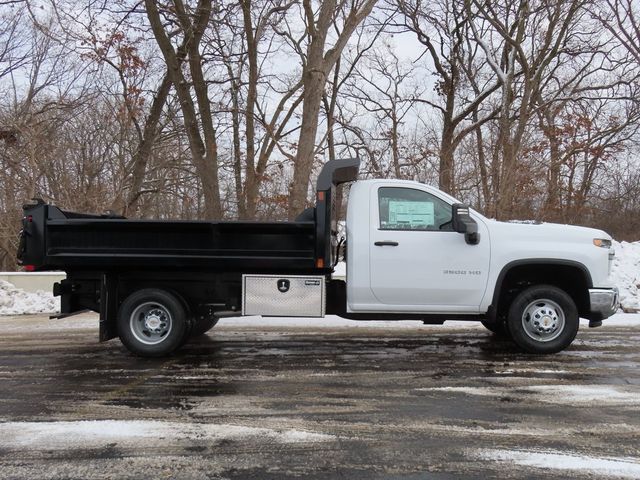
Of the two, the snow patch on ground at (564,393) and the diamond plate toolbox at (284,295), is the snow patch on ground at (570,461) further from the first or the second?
the diamond plate toolbox at (284,295)

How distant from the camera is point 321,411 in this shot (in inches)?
182

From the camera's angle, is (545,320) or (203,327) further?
(203,327)

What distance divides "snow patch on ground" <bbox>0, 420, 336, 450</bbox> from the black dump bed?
2.30 meters

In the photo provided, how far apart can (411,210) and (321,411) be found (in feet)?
9.48

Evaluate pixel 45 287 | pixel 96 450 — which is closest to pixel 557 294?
pixel 96 450

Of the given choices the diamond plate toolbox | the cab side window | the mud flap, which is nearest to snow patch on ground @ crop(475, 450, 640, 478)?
the diamond plate toolbox

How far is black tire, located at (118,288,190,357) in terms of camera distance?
642 cm

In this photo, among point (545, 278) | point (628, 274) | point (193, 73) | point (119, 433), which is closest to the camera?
point (119, 433)

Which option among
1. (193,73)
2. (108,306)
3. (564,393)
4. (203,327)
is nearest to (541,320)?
(564,393)

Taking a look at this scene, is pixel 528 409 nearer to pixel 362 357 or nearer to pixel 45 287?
pixel 362 357

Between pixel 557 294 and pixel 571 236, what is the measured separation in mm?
724

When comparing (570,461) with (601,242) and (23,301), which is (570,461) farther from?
(23,301)

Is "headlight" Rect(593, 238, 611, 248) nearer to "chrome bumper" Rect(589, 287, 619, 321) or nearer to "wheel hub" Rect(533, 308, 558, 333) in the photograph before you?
"chrome bumper" Rect(589, 287, 619, 321)

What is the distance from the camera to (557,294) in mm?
6402
